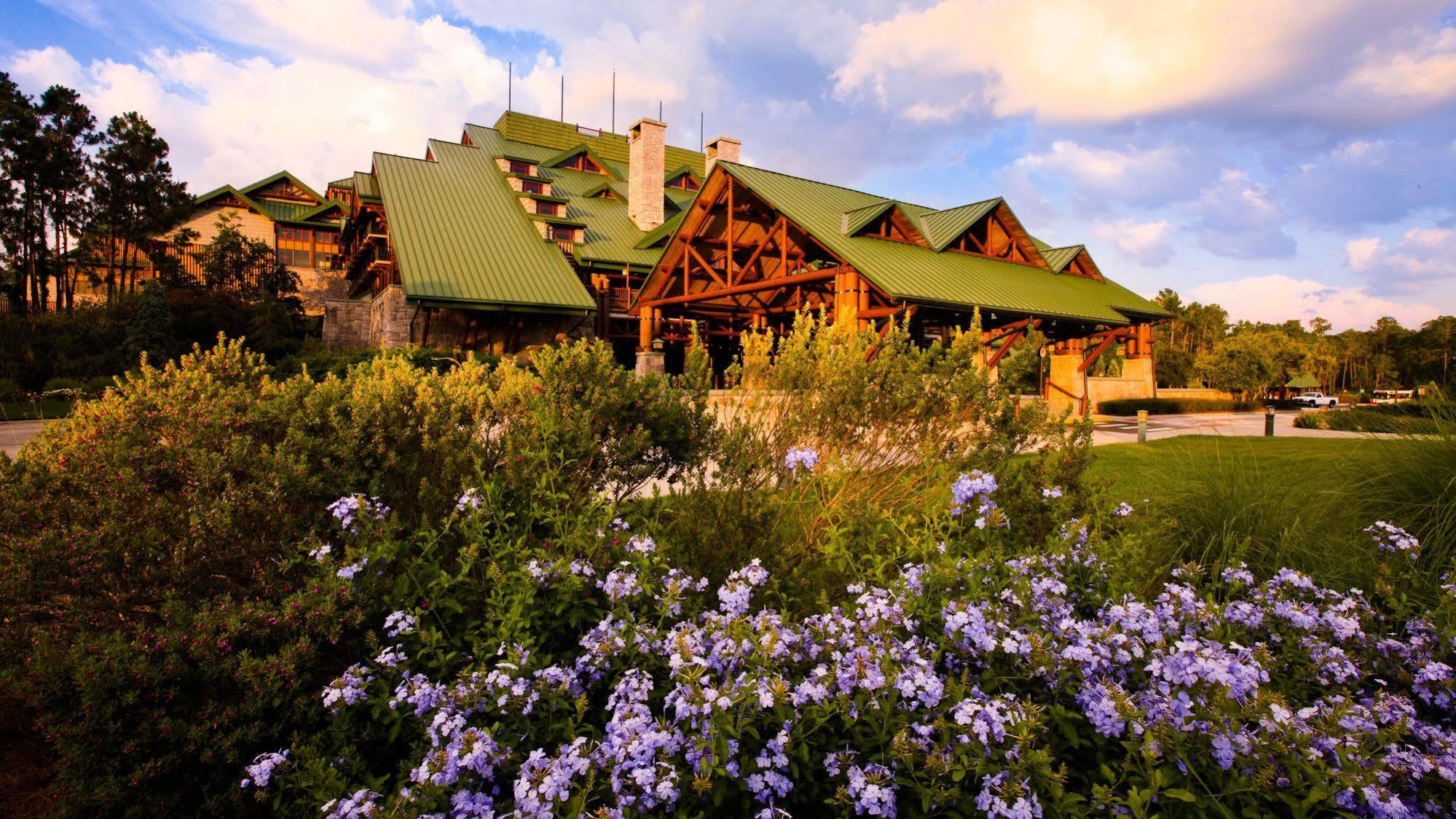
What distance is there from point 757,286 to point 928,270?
15.3 ft

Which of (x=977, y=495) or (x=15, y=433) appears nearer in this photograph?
(x=977, y=495)

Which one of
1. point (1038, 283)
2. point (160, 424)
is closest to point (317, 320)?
point (1038, 283)

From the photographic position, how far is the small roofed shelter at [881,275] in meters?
18.0

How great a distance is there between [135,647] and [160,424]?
4.68 ft

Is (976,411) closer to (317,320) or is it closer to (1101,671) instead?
(1101,671)

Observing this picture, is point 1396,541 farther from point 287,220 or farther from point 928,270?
point 287,220

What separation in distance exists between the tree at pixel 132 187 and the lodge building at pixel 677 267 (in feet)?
23.5

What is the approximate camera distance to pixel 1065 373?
81.9 ft

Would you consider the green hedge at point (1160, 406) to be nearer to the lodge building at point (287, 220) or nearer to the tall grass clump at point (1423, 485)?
the tall grass clump at point (1423, 485)

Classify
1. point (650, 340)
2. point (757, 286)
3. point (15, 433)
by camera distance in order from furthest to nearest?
point (650, 340) → point (757, 286) → point (15, 433)

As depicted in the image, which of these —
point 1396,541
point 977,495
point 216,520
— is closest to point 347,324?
point 216,520

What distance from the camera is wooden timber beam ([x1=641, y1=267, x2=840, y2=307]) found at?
59.3 ft

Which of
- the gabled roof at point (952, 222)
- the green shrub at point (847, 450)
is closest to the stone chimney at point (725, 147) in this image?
the gabled roof at point (952, 222)

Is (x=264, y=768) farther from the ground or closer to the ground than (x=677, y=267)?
closer to the ground
